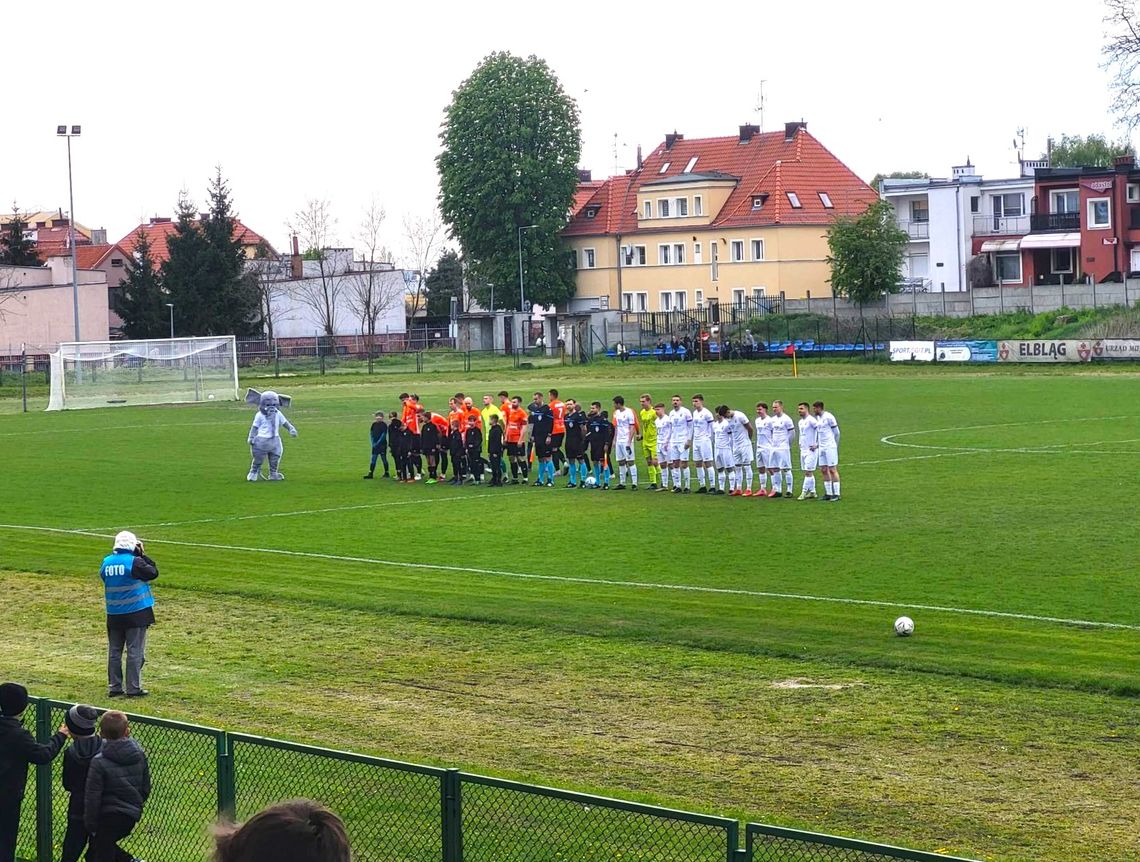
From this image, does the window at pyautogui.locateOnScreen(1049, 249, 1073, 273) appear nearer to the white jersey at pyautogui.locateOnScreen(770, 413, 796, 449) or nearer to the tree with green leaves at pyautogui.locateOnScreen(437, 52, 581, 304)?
the tree with green leaves at pyautogui.locateOnScreen(437, 52, 581, 304)

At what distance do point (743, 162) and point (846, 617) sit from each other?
266 ft

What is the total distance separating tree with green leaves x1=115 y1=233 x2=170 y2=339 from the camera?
92750 millimetres

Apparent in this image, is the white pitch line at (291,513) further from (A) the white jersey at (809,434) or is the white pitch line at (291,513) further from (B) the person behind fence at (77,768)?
(B) the person behind fence at (77,768)

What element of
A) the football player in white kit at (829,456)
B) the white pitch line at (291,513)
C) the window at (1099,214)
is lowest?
the white pitch line at (291,513)

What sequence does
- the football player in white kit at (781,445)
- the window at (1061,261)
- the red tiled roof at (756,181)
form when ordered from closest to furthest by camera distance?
the football player in white kit at (781,445)
the window at (1061,261)
the red tiled roof at (756,181)

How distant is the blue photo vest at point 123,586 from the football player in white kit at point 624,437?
17.9 metres

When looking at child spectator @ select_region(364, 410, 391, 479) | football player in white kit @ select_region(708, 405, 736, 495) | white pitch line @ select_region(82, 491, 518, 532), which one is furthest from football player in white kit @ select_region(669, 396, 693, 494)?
child spectator @ select_region(364, 410, 391, 479)

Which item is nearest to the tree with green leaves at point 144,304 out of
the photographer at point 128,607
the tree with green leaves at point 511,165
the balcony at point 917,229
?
the tree with green leaves at point 511,165

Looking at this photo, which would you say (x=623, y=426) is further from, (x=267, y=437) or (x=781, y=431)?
(x=267, y=437)

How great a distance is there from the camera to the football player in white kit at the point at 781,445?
30438mm

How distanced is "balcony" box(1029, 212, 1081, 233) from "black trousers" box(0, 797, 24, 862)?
79.9m

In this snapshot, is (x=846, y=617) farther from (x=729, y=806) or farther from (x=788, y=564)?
(x=729, y=806)

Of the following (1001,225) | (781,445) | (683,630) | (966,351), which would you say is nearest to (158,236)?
(1001,225)

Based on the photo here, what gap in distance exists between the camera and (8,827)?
9820mm
